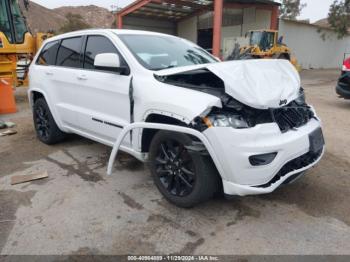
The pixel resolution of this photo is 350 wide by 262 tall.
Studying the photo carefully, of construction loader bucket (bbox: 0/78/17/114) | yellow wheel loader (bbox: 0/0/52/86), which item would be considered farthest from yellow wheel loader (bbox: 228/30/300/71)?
construction loader bucket (bbox: 0/78/17/114)

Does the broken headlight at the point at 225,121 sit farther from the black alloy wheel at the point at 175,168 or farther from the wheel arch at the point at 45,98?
the wheel arch at the point at 45,98

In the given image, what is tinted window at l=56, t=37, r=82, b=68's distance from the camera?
4453mm

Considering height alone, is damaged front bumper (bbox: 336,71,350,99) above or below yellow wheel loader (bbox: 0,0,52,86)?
below

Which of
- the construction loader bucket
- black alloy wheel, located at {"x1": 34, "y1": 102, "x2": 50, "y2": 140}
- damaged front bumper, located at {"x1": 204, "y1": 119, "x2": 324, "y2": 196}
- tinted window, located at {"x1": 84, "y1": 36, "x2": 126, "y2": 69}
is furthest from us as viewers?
the construction loader bucket

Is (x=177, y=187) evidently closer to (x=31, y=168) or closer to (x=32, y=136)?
(x=31, y=168)

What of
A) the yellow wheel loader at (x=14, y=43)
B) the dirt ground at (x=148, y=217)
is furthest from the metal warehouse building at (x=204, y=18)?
the dirt ground at (x=148, y=217)

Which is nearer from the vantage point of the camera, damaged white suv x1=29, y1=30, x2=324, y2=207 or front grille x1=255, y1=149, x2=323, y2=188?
damaged white suv x1=29, y1=30, x2=324, y2=207

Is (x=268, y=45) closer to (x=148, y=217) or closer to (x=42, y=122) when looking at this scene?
(x=42, y=122)

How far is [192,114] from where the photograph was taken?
110 inches

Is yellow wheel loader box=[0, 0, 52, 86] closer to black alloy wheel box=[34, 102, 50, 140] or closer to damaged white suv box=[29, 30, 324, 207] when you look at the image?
black alloy wheel box=[34, 102, 50, 140]

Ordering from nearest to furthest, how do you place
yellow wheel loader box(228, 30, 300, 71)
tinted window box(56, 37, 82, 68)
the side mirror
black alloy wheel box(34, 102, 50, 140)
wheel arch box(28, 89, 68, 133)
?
the side mirror
tinted window box(56, 37, 82, 68)
wheel arch box(28, 89, 68, 133)
black alloy wheel box(34, 102, 50, 140)
yellow wheel loader box(228, 30, 300, 71)

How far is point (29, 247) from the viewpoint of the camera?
8.81 feet

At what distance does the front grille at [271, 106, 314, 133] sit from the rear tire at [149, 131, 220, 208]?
753 mm

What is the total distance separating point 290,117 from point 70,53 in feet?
10.4
